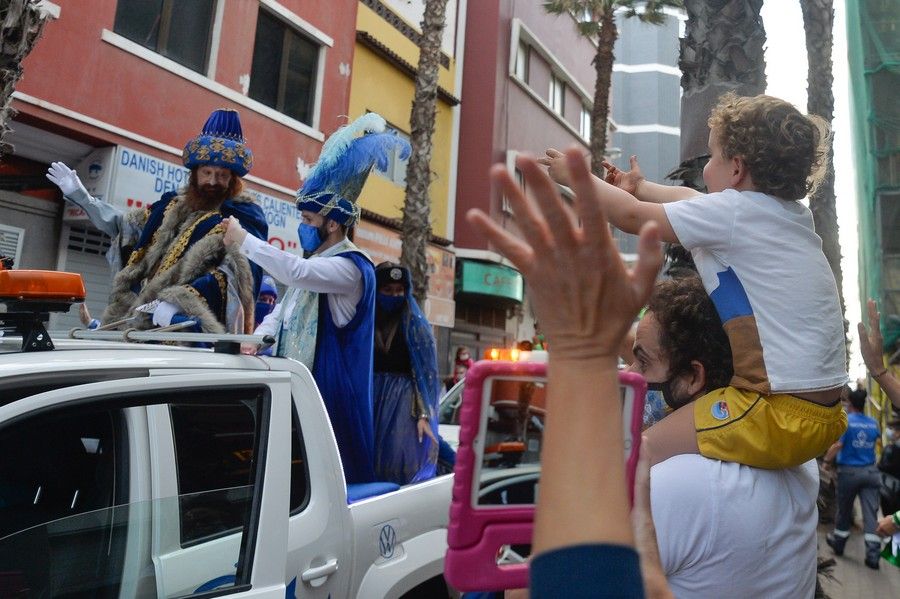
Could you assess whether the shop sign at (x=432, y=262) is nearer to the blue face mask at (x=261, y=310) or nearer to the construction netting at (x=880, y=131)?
the construction netting at (x=880, y=131)

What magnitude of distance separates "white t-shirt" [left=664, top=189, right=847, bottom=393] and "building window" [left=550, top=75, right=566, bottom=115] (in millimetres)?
21284

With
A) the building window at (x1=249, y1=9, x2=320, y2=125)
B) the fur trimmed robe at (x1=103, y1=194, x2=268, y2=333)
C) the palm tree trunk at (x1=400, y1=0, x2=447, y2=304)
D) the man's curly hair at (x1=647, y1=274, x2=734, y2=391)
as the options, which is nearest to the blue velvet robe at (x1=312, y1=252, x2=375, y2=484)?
the fur trimmed robe at (x1=103, y1=194, x2=268, y2=333)

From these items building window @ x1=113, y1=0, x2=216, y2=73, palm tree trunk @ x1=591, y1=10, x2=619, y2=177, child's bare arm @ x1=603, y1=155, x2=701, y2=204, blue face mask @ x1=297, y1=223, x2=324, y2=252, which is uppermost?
palm tree trunk @ x1=591, y1=10, x2=619, y2=177

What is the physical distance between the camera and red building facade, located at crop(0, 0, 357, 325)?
8602 mm

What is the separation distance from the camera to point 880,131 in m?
10.0

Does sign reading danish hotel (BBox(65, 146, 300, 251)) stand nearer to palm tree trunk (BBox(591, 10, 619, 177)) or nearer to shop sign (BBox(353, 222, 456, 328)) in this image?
shop sign (BBox(353, 222, 456, 328))

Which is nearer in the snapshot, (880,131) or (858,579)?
(858,579)

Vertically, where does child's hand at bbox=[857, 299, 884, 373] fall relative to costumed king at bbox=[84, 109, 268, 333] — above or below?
below

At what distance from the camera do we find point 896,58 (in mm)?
9492

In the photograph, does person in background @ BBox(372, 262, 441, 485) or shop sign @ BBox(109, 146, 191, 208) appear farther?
shop sign @ BBox(109, 146, 191, 208)

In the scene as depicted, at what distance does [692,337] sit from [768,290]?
0.21 m

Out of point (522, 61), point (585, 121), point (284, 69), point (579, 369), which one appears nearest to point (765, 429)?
point (579, 369)

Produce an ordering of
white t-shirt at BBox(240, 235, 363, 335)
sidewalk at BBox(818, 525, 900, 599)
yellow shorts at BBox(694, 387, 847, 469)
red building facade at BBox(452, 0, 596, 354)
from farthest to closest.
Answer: red building facade at BBox(452, 0, 596, 354) < sidewalk at BBox(818, 525, 900, 599) < white t-shirt at BBox(240, 235, 363, 335) < yellow shorts at BBox(694, 387, 847, 469)

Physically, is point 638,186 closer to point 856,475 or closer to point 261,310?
point 261,310
